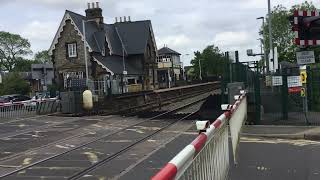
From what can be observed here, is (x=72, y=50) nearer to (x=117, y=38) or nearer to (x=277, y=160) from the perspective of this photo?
(x=117, y=38)

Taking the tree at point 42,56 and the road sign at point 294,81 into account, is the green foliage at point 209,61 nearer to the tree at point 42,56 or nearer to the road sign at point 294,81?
the tree at point 42,56

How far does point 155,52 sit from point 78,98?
42057 millimetres

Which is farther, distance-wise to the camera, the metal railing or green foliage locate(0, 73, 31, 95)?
green foliage locate(0, 73, 31, 95)

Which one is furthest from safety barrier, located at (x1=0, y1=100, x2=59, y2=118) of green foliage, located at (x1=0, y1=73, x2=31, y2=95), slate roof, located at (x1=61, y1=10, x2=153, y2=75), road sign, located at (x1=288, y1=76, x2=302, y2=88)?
green foliage, located at (x1=0, y1=73, x2=31, y2=95)

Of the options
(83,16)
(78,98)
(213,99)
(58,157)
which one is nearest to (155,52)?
(83,16)

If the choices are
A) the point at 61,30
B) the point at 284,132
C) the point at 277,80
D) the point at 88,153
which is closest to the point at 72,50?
the point at 61,30

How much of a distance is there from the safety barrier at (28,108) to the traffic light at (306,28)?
2776cm

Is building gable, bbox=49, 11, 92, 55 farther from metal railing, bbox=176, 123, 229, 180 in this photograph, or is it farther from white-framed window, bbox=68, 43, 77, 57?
metal railing, bbox=176, 123, 229, 180

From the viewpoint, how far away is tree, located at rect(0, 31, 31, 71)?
420 ft

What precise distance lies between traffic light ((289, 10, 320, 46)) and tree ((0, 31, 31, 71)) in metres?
123

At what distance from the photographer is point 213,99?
86.5ft

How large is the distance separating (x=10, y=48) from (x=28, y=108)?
9471 centimetres

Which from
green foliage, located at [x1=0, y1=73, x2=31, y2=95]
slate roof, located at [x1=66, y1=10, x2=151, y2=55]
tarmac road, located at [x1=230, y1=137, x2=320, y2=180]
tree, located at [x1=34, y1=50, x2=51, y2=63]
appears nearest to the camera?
tarmac road, located at [x1=230, y1=137, x2=320, y2=180]

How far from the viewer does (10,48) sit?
130000 mm
